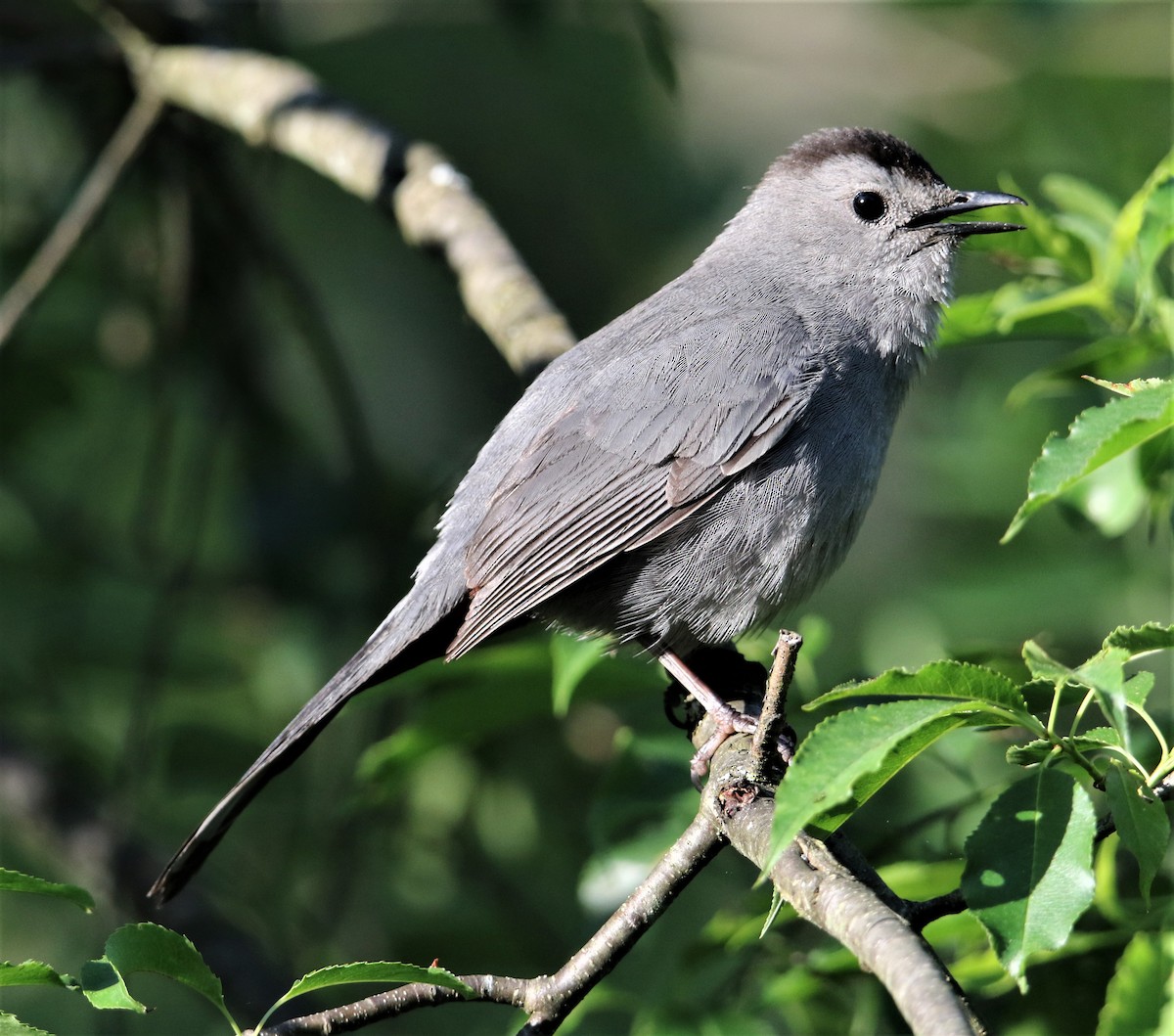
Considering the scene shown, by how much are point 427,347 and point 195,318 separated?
170cm

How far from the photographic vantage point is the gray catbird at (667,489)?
11.1 feet

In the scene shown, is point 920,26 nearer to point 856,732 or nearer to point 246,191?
point 246,191

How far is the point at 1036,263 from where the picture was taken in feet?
10.8

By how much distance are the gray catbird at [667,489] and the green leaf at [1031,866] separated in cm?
140

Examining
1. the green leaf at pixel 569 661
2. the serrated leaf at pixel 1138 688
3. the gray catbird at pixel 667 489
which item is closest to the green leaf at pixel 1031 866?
the serrated leaf at pixel 1138 688

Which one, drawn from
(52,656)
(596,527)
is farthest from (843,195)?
(52,656)

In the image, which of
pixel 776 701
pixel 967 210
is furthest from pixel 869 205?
pixel 776 701

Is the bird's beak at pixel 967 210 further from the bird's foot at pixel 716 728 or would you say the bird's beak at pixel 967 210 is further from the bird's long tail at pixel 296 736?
the bird's long tail at pixel 296 736

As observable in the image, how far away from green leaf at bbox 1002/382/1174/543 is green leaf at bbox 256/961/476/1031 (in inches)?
43.0

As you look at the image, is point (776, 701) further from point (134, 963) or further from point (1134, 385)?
point (134, 963)

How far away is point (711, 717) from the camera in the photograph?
3.12 metres

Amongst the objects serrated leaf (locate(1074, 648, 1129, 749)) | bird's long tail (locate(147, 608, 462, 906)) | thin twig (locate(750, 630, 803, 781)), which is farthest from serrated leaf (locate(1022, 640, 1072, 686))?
bird's long tail (locate(147, 608, 462, 906))

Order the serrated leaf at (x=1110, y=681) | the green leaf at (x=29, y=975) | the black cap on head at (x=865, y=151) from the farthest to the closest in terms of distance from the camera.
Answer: the black cap on head at (x=865, y=151)
the green leaf at (x=29, y=975)
the serrated leaf at (x=1110, y=681)

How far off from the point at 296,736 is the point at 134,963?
1348 mm
